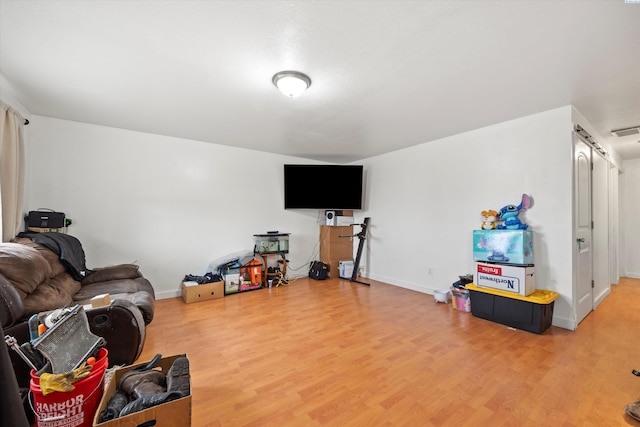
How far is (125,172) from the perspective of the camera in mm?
3719

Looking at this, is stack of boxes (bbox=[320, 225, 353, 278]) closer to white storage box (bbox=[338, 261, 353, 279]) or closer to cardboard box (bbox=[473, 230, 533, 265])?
white storage box (bbox=[338, 261, 353, 279])

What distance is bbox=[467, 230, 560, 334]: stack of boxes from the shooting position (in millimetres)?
2721

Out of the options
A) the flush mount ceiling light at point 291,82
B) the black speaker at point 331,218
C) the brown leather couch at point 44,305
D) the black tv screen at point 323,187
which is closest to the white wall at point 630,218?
the black tv screen at point 323,187

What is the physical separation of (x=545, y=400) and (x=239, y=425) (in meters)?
1.95

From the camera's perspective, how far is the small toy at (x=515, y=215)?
3.02 metres

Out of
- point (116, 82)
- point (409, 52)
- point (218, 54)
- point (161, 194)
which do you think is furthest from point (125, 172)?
point (409, 52)

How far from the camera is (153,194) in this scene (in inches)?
154

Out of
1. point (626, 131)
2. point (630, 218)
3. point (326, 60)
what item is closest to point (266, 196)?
point (326, 60)

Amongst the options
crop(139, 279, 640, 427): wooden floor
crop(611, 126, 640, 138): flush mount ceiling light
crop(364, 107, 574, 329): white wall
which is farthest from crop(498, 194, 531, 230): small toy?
crop(611, 126, 640, 138): flush mount ceiling light

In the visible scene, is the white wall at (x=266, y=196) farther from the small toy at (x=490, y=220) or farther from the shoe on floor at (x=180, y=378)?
the shoe on floor at (x=180, y=378)

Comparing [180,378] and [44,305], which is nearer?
[180,378]

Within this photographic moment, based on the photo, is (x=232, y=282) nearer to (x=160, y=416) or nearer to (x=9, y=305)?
(x=9, y=305)

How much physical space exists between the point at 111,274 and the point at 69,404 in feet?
7.61

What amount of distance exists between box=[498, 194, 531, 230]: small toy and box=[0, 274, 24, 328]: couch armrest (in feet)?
14.4
